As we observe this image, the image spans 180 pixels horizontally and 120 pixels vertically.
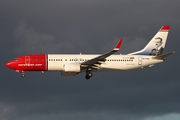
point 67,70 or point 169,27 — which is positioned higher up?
point 169,27

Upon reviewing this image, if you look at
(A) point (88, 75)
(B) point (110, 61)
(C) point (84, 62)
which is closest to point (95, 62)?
(C) point (84, 62)

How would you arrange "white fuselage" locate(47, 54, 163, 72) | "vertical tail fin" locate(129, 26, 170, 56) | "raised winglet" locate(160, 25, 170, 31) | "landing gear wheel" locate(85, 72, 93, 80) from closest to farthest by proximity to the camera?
"white fuselage" locate(47, 54, 163, 72), "landing gear wheel" locate(85, 72, 93, 80), "vertical tail fin" locate(129, 26, 170, 56), "raised winglet" locate(160, 25, 170, 31)

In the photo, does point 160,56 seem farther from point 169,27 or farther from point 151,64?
point 169,27

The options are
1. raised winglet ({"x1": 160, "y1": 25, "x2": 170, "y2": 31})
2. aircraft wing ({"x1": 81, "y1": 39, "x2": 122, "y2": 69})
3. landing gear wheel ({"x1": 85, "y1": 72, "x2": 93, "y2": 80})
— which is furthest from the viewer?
raised winglet ({"x1": 160, "y1": 25, "x2": 170, "y2": 31})

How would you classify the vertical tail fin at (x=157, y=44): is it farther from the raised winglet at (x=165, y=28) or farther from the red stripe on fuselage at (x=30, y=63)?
the red stripe on fuselage at (x=30, y=63)

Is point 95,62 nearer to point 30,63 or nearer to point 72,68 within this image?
point 72,68

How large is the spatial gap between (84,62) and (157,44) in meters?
18.0

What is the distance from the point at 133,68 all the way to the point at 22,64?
2038 cm

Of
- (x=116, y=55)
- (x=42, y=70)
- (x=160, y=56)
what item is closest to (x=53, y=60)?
(x=42, y=70)

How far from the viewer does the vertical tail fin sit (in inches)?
4496

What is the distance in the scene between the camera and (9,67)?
353 ft

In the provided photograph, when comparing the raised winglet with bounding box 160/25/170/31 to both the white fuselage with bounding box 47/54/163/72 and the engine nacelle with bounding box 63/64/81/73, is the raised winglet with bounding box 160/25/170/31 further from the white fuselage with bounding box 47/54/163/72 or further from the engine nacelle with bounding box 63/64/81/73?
the engine nacelle with bounding box 63/64/81/73

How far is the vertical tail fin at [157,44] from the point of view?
114188 millimetres

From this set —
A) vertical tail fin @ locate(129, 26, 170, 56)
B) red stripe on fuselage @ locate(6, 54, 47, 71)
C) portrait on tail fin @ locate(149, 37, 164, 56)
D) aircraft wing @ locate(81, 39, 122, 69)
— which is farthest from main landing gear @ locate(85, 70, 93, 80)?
portrait on tail fin @ locate(149, 37, 164, 56)
